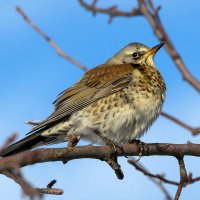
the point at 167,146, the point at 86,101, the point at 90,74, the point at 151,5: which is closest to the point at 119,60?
the point at 90,74

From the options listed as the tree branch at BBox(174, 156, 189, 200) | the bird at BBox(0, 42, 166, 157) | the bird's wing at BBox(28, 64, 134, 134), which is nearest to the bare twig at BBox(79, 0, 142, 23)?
the tree branch at BBox(174, 156, 189, 200)

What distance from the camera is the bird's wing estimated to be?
24.6ft

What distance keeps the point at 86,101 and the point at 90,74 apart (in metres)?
0.93

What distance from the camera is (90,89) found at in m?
8.04

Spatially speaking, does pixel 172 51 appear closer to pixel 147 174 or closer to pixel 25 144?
pixel 147 174

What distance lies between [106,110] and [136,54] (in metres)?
1.93

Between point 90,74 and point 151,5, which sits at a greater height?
point 90,74

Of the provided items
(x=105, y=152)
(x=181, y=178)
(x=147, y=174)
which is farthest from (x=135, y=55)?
(x=147, y=174)

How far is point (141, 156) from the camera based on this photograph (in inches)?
249

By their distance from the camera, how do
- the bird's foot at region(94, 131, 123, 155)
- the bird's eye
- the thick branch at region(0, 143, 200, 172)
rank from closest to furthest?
1. the thick branch at region(0, 143, 200, 172)
2. the bird's foot at region(94, 131, 123, 155)
3. the bird's eye

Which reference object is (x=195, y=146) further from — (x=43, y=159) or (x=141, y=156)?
(x=43, y=159)

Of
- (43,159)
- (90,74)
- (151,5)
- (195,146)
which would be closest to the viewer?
(151,5)

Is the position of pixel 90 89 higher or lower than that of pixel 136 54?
lower

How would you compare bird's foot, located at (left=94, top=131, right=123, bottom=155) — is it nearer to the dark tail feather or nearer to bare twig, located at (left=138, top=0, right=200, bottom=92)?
the dark tail feather
